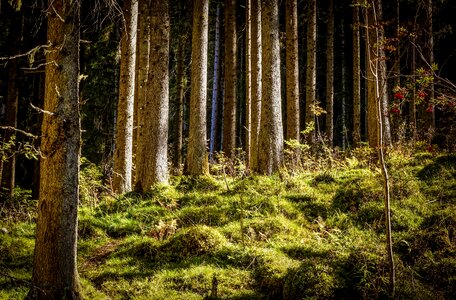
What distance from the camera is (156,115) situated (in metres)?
9.26

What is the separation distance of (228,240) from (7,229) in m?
4.72

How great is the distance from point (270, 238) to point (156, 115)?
15.2ft

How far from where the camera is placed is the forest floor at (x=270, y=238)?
186 inches

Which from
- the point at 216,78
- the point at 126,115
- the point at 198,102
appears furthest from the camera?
the point at 216,78

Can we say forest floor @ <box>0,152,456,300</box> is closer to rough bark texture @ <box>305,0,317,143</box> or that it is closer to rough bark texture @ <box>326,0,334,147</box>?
rough bark texture @ <box>305,0,317,143</box>

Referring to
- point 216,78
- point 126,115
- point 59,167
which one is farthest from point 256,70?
point 216,78

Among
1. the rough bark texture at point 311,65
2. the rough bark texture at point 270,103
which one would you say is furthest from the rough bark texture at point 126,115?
the rough bark texture at point 311,65

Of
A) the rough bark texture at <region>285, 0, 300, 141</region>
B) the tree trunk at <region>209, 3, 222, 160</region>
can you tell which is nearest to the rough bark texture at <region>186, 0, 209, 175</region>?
the rough bark texture at <region>285, 0, 300, 141</region>

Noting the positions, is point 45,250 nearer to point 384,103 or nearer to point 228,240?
point 228,240

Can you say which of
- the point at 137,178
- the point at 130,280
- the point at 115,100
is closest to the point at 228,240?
the point at 130,280

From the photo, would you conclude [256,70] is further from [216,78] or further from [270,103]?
[216,78]

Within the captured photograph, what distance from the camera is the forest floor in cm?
472

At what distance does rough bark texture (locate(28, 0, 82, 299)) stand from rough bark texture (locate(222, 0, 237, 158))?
9828 millimetres

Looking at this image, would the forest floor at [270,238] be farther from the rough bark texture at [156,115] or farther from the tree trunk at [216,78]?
the tree trunk at [216,78]
